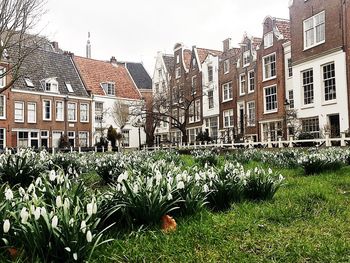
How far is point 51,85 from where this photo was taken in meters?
43.1

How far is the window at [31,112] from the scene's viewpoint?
133ft

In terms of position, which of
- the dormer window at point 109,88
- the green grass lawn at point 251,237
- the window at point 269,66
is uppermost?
the dormer window at point 109,88

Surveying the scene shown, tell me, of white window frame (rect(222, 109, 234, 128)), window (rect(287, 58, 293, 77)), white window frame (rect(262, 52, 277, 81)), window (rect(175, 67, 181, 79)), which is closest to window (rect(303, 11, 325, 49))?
window (rect(287, 58, 293, 77))

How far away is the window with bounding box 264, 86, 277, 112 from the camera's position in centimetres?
3152

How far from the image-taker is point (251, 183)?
5520 millimetres

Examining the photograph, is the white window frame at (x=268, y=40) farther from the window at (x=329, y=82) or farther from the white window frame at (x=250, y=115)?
the window at (x=329, y=82)

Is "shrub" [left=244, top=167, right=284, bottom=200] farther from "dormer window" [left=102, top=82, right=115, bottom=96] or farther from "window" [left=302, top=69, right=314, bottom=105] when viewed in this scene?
"dormer window" [left=102, top=82, right=115, bottom=96]

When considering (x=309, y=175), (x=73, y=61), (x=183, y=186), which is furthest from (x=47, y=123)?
(x=183, y=186)

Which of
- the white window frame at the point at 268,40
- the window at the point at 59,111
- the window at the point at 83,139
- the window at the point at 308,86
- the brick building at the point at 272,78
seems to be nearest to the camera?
the window at the point at 308,86

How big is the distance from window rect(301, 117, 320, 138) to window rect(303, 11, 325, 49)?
5310mm

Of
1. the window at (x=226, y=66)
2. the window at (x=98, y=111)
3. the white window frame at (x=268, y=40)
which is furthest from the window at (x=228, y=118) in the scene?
the window at (x=98, y=111)

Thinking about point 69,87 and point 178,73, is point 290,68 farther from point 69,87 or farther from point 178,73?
point 69,87

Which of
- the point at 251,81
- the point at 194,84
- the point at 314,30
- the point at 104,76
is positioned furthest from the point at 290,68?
the point at 104,76

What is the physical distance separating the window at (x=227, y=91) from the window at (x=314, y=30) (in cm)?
1220
